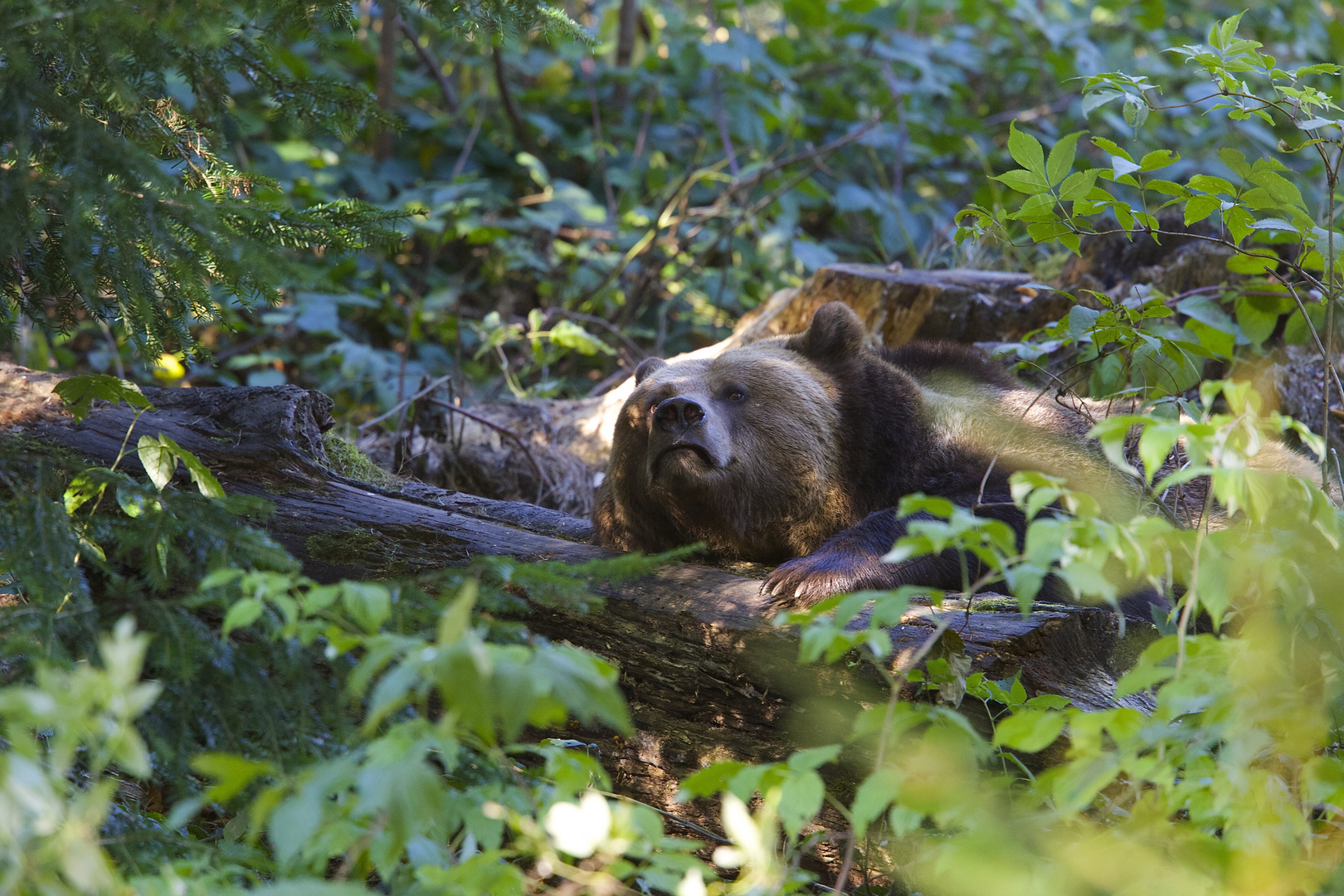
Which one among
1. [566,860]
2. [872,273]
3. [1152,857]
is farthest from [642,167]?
[1152,857]

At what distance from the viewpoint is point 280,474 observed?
3.50m

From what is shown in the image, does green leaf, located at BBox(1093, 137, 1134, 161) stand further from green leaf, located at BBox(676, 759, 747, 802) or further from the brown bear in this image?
green leaf, located at BBox(676, 759, 747, 802)

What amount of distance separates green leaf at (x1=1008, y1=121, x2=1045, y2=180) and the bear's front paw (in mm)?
1334

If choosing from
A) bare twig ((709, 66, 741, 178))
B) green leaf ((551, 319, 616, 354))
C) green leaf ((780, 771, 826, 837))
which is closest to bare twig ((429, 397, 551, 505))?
green leaf ((551, 319, 616, 354))

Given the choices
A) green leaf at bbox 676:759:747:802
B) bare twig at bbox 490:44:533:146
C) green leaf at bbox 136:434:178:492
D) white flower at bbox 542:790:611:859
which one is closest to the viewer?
white flower at bbox 542:790:611:859

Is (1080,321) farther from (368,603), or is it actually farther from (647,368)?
(368,603)

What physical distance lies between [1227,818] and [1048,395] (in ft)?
9.96

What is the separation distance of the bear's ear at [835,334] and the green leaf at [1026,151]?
133cm

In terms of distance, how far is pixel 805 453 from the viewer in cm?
382

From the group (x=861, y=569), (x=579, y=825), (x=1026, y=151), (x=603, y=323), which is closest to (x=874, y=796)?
(x=579, y=825)

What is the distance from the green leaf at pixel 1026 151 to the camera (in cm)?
284

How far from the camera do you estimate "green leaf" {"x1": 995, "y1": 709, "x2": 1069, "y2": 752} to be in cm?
155

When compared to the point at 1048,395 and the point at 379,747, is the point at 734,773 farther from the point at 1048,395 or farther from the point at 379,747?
the point at 1048,395

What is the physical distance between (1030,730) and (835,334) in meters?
2.71
